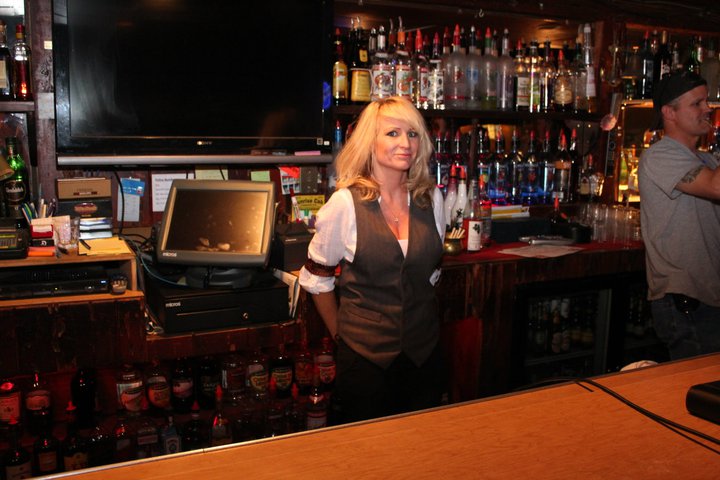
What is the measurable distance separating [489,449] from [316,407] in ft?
5.73

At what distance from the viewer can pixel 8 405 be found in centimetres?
231

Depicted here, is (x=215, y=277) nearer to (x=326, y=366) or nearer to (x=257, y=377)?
(x=257, y=377)

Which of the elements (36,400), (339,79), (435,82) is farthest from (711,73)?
(36,400)

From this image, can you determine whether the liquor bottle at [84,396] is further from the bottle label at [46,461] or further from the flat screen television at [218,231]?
the flat screen television at [218,231]

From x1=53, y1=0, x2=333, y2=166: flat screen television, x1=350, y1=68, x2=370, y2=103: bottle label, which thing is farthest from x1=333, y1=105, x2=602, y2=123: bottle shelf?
x1=53, y1=0, x2=333, y2=166: flat screen television

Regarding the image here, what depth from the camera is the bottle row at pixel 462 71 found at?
3.07 metres

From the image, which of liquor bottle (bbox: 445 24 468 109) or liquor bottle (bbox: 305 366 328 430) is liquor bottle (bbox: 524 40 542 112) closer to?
liquor bottle (bbox: 445 24 468 109)

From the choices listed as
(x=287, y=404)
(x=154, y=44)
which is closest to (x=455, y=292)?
(x=287, y=404)

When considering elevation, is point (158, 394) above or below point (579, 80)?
below

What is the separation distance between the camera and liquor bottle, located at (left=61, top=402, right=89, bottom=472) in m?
2.39

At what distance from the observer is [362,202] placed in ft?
7.01

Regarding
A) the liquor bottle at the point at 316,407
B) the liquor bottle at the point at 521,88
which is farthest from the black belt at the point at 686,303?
the liquor bottle at the point at 316,407

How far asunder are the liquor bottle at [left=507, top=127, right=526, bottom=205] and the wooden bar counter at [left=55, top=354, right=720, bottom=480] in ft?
7.76

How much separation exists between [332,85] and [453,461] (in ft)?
7.22
